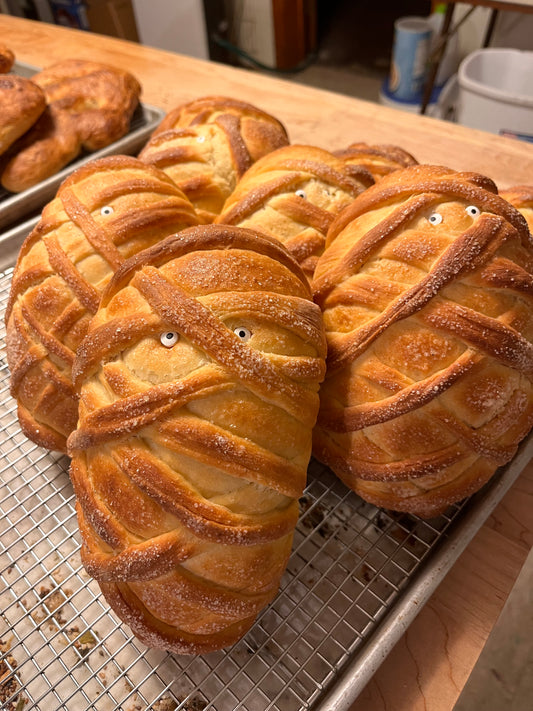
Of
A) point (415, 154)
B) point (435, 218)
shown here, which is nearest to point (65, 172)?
point (415, 154)

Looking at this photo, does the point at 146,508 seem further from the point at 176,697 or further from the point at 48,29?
the point at 48,29

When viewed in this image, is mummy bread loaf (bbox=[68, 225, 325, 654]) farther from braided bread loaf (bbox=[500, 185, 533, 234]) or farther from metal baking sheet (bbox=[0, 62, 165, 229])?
metal baking sheet (bbox=[0, 62, 165, 229])

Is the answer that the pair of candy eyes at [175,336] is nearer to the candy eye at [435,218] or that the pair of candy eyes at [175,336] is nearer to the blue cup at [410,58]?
the candy eye at [435,218]

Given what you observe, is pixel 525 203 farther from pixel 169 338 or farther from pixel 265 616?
pixel 265 616

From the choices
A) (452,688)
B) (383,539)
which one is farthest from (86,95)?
(452,688)

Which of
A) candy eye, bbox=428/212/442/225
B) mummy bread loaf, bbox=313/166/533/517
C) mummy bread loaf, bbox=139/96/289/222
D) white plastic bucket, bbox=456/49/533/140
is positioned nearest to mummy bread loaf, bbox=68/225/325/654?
mummy bread loaf, bbox=313/166/533/517
